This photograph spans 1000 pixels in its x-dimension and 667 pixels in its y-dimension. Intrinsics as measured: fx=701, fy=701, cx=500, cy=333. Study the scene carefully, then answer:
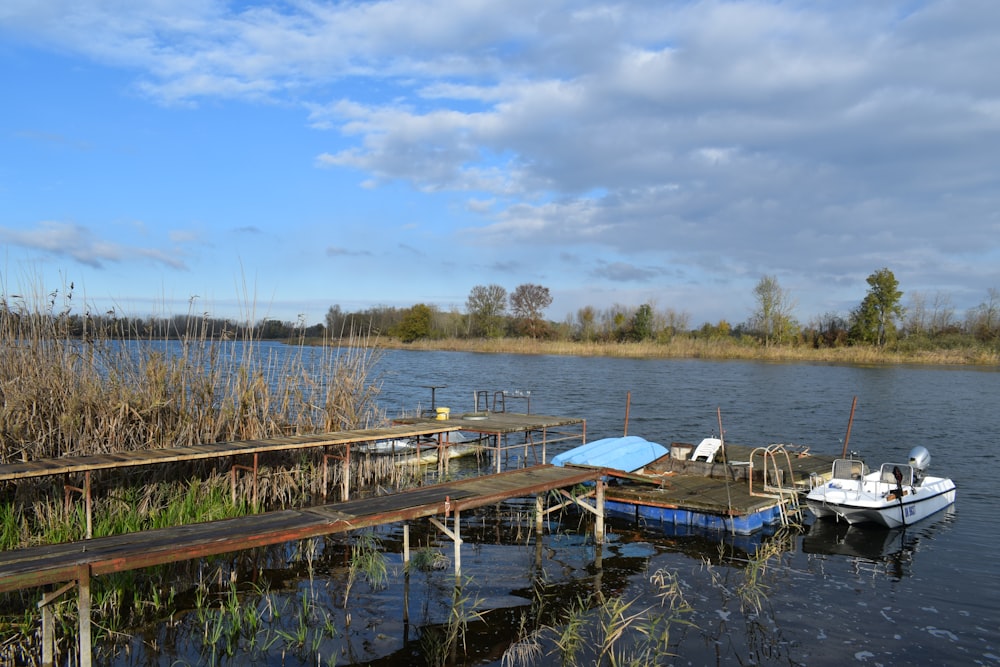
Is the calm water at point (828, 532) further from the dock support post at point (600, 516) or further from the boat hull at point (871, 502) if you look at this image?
the boat hull at point (871, 502)

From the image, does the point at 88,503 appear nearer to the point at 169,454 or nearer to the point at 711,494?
the point at 169,454

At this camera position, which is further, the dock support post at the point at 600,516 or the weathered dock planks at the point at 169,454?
the dock support post at the point at 600,516

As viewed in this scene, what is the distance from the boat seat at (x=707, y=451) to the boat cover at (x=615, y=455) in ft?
2.28

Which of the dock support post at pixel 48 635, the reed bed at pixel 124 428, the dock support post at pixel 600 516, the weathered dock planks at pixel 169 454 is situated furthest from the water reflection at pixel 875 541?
the dock support post at pixel 48 635

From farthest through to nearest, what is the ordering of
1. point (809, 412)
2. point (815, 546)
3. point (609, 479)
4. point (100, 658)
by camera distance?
point (809, 412) < point (609, 479) < point (815, 546) < point (100, 658)

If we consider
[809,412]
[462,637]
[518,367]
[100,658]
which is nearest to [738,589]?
[462,637]

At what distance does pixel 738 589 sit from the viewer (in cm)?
923

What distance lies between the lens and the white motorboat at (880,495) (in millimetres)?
12672

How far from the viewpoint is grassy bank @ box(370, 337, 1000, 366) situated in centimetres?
5059

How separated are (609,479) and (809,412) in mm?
15949

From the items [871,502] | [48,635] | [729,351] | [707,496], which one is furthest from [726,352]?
[48,635]

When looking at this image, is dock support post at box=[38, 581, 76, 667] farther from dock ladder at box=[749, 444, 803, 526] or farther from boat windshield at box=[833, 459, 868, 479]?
boat windshield at box=[833, 459, 868, 479]

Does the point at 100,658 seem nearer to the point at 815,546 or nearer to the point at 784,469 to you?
the point at 815,546

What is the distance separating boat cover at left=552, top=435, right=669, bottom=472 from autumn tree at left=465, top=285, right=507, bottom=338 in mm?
58104
